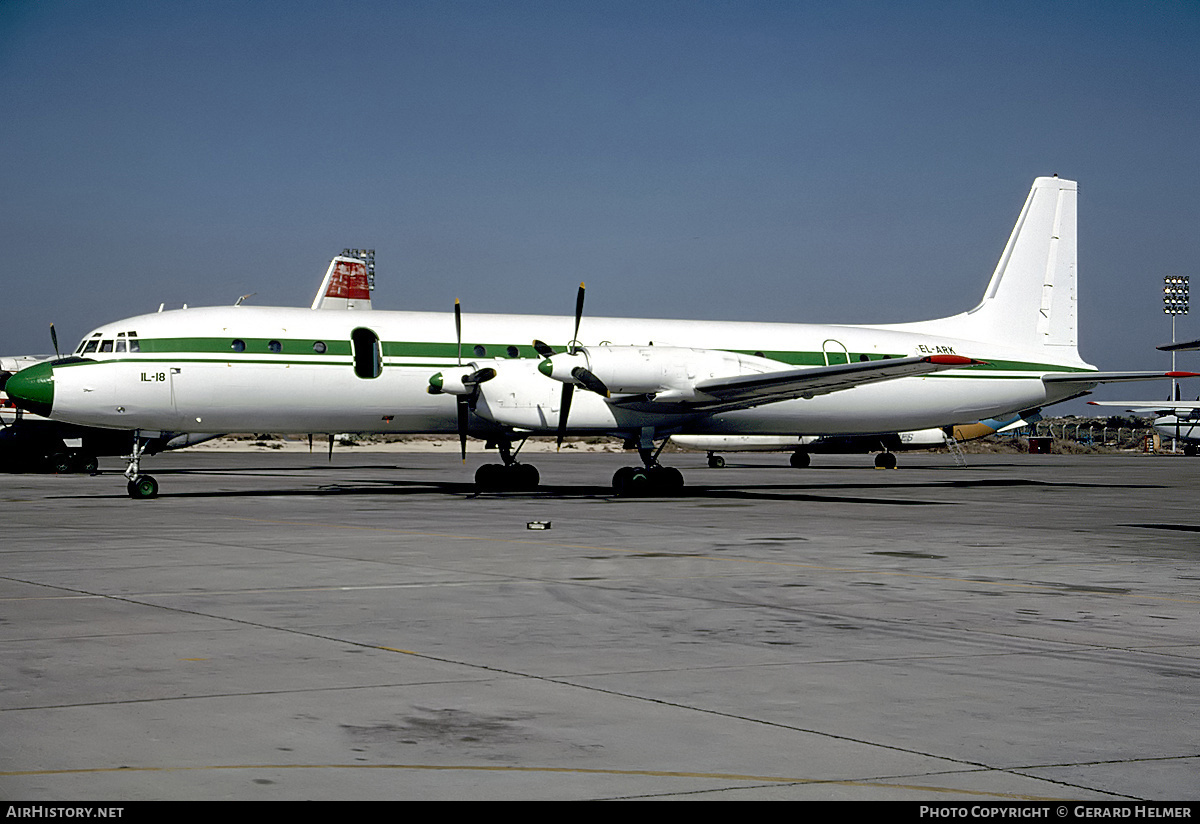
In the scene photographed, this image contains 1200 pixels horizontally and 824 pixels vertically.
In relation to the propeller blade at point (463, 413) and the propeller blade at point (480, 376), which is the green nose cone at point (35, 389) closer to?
the propeller blade at point (463, 413)

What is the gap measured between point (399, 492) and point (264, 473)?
14.6 m

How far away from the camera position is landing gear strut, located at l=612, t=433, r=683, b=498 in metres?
28.7

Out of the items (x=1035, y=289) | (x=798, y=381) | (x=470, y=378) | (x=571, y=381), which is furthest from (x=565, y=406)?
(x=1035, y=289)

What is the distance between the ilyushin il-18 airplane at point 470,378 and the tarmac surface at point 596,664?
788cm

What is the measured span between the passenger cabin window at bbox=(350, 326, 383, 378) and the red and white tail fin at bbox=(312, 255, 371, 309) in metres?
31.6

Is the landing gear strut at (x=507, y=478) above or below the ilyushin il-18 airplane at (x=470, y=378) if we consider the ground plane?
below

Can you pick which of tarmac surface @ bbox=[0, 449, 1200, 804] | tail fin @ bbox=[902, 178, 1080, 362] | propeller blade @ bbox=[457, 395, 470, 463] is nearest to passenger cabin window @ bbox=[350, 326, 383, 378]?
propeller blade @ bbox=[457, 395, 470, 463]

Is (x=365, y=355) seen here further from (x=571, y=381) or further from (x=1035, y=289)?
(x=1035, y=289)

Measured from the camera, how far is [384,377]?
1093 inches

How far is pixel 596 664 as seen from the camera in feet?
27.2

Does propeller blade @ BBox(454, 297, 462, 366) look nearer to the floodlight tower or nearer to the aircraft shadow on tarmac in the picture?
the aircraft shadow on tarmac

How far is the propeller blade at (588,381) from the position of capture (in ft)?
86.4

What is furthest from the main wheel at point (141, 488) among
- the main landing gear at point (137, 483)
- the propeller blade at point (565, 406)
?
the propeller blade at point (565, 406)

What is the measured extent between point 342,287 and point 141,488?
3379cm
